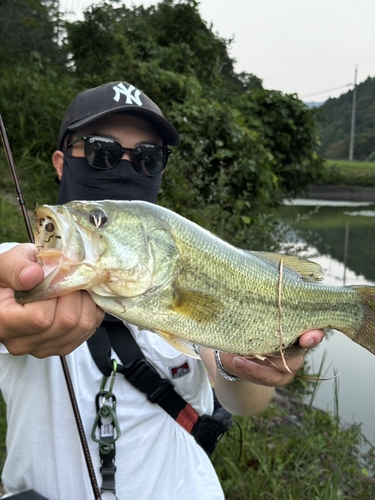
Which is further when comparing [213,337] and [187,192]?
[187,192]

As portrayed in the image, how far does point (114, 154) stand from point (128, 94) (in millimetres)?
338

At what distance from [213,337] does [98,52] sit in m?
12.2

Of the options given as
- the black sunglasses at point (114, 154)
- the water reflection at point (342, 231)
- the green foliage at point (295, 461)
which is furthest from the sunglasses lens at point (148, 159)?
the water reflection at point (342, 231)

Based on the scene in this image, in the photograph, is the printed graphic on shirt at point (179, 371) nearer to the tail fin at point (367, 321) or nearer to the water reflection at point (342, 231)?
the tail fin at point (367, 321)

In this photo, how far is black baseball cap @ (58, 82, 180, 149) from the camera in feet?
7.87

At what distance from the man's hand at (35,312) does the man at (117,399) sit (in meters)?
0.47

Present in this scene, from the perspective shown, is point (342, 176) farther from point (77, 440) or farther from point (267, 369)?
point (77, 440)

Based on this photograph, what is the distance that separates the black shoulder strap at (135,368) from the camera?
2062 mm

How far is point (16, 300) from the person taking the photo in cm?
136

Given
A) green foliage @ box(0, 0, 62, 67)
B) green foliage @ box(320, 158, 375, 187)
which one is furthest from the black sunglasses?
green foliage @ box(0, 0, 62, 67)

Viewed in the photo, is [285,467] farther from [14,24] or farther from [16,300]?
[14,24]

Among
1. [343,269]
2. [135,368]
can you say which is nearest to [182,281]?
[135,368]

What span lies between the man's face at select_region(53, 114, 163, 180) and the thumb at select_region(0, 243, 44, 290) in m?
1.19

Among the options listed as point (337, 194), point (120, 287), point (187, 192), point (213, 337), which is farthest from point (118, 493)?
point (337, 194)
